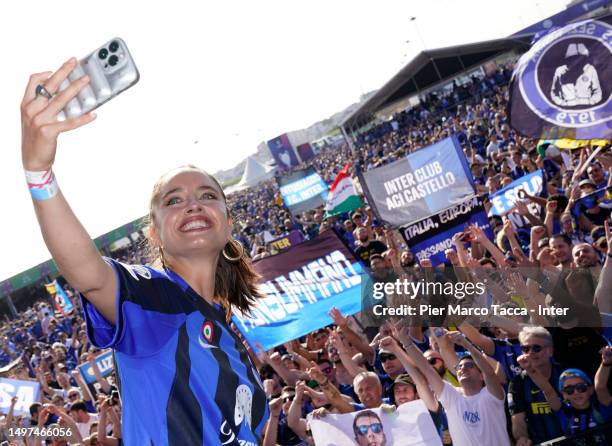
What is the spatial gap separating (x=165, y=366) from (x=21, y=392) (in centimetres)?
858

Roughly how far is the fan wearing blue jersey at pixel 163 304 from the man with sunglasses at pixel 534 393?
8.64 feet

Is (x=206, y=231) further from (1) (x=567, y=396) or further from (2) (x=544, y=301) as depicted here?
(2) (x=544, y=301)

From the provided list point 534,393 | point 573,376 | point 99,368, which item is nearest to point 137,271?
point 573,376

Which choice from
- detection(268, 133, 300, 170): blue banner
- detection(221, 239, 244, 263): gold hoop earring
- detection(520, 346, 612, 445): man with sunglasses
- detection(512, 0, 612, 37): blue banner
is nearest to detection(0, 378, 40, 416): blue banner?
detection(520, 346, 612, 445): man with sunglasses

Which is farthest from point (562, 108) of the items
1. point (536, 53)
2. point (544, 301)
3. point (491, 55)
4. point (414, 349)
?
point (491, 55)

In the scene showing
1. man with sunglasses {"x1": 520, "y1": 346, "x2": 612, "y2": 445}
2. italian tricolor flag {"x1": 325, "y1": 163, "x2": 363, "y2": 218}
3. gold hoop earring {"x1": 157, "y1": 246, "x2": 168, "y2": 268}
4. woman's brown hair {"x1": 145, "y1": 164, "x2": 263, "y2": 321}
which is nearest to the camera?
gold hoop earring {"x1": 157, "y1": 246, "x2": 168, "y2": 268}

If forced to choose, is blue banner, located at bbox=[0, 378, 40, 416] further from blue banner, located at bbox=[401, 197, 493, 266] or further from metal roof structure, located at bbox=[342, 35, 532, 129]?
metal roof structure, located at bbox=[342, 35, 532, 129]

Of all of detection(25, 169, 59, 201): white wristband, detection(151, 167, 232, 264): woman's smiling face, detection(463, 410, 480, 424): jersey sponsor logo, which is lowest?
detection(463, 410, 480, 424): jersey sponsor logo

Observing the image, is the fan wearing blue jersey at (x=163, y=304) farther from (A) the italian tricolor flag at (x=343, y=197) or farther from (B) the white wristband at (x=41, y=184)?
(A) the italian tricolor flag at (x=343, y=197)

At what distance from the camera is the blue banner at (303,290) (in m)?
6.54

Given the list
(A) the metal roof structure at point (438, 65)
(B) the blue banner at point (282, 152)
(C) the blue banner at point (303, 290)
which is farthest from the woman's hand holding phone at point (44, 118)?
(B) the blue banner at point (282, 152)

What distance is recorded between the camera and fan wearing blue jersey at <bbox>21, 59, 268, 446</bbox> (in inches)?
58.5

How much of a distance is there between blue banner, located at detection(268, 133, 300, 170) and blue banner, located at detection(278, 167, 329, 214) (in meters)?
44.4

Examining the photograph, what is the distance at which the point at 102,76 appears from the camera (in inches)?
60.4
